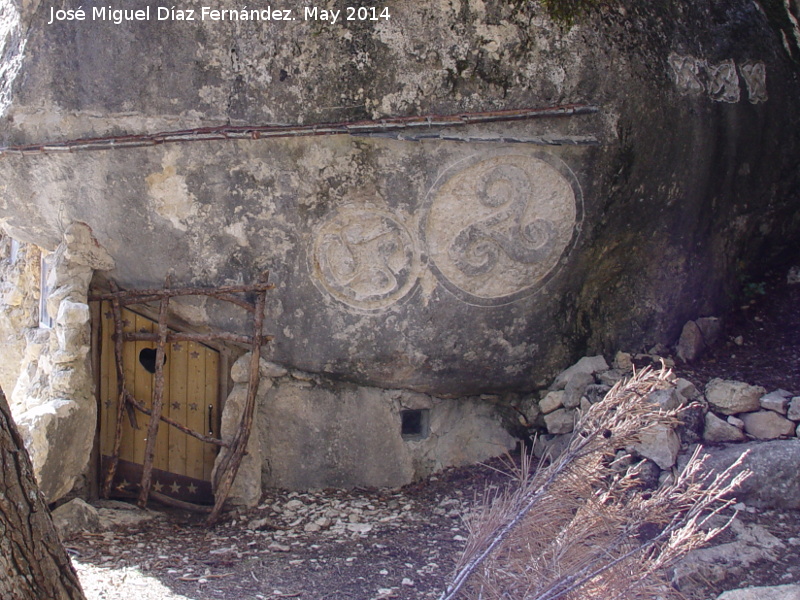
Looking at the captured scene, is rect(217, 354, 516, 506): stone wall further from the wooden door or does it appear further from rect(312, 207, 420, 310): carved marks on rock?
rect(312, 207, 420, 310): carved marks on rock

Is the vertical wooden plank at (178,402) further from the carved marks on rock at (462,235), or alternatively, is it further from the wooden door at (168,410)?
the carved marks on rock at (462,235)

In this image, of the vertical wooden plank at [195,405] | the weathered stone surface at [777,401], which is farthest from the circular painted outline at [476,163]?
the vertical wooden plank at [195,405]

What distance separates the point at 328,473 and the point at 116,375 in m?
1.22

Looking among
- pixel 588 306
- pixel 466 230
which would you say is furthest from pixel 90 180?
pixel 588 306

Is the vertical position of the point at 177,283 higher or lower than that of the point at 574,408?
higher

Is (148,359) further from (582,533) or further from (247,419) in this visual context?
(582,533)

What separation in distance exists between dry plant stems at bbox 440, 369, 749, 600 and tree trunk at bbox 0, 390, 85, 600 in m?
1.06

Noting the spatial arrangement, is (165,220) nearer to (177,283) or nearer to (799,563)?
(177,283)

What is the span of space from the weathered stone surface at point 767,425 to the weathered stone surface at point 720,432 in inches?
2.3

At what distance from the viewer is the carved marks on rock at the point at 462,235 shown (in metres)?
3.93

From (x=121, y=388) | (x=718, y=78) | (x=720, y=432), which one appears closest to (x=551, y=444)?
(x=720, y=432)

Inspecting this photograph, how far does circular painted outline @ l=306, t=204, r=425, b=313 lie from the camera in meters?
3.94

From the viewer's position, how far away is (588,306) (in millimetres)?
4289

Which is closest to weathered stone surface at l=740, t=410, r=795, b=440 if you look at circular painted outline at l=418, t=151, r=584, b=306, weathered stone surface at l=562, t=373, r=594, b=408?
weathered stone surface at l=562, t=373, r=594, b=408
